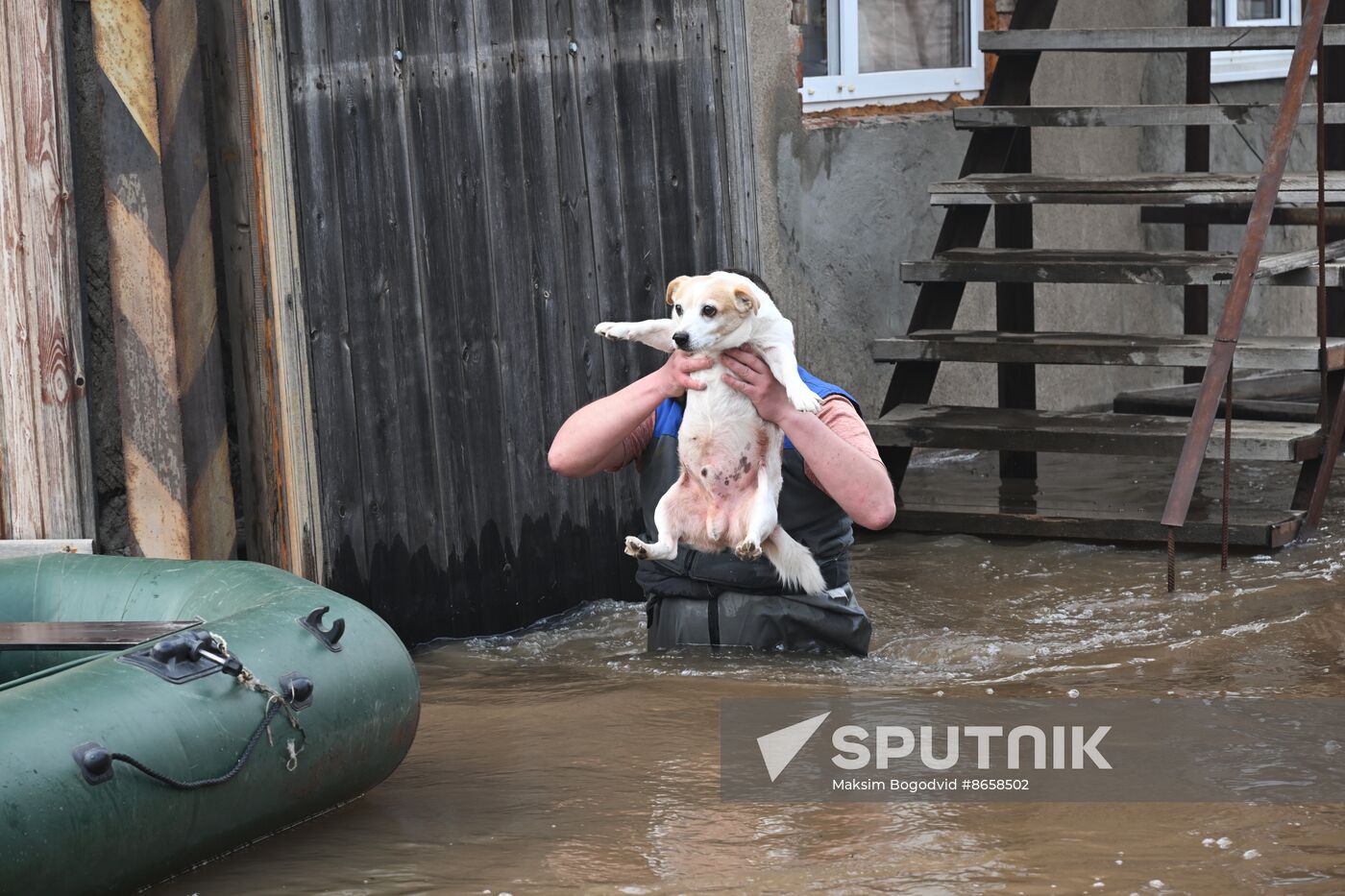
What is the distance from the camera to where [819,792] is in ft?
12.3

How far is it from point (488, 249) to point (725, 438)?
1.55 m

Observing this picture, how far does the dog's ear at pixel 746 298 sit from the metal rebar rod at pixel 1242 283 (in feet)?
7.11

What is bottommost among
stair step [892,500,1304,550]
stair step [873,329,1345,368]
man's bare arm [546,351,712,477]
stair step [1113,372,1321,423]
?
stair step [892,500,1304,550]

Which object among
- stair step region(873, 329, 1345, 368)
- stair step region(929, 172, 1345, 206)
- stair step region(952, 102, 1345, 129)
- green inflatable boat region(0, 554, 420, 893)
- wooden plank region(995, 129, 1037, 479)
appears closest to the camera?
green inflatable boat region(0, 554, 420, 893)

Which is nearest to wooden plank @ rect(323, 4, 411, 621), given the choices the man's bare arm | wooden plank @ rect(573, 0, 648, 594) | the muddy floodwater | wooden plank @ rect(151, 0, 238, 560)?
wooden plank @ rect(151, 0, 238, 560)

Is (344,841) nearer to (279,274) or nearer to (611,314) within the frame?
(279,274)

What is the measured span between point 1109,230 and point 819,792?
7.07 meters

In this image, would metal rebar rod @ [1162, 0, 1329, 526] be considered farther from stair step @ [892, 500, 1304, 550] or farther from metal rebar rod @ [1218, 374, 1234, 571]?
stair step @ [892, 500, 1304, 550]

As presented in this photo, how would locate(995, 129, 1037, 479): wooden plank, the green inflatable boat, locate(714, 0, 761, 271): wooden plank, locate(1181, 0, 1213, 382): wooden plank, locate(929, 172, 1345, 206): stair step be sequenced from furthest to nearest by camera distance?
locate(1181, 0, 1213, 382): wooden plank < locate(995, 129, 1037, 479): wooden plank < locate(929, 172, 1345, 206): stair step < locate(714, 0, 761, 271): wooden plank < the green inflatable boat

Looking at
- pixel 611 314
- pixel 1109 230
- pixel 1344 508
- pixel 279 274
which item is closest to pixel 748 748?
pixel 279 274

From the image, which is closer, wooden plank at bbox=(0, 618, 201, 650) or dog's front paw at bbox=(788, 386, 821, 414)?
wooden plank at bbox=(0, 618, 201, 650)

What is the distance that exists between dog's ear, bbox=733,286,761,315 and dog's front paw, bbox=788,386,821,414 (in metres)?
0.23

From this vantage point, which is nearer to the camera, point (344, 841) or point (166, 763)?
point (166, 763)

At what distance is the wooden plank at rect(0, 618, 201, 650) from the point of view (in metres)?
Result: 3.65
